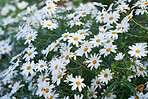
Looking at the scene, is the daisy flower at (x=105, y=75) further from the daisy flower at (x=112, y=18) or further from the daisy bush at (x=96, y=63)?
the daisy flower at (x=112, y=18)

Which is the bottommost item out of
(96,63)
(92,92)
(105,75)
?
(92,92)

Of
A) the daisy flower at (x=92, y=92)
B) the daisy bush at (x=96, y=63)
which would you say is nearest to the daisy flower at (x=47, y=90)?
the daisy bush at (x=96, y=63)

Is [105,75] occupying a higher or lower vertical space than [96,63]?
lower

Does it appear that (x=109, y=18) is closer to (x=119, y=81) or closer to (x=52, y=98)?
(x=119, y=81)

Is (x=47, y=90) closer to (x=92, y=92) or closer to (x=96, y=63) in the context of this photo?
(x=92, y=92)

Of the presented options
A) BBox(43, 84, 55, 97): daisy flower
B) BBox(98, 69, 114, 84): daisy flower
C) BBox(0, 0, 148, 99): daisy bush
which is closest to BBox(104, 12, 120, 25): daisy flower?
BBox(0, 0, 148, 99): daisy bush

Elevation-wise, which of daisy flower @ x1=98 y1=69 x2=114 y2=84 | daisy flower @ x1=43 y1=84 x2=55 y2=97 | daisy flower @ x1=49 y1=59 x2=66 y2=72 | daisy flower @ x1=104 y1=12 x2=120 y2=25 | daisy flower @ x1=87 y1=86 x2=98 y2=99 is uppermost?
daisy flower @ x1=104 y1=12 x2=120 y2=25

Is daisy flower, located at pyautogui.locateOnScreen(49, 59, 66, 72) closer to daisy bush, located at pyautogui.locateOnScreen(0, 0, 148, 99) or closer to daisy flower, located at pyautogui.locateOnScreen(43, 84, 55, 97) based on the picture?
daisy bush, located at pyautogui.locateOnScreen(0, 0, 148, 99)

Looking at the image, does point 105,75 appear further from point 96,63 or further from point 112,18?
point 112,18

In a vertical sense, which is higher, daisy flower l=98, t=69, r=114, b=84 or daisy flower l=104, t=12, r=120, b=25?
daisy flower l=104, t=12, r=120, b=25

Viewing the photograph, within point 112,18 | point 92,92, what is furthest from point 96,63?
point 112,18

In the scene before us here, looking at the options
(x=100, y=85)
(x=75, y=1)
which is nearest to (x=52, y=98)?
(x=100, y=85)

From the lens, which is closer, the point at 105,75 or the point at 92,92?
the point at 105,75
